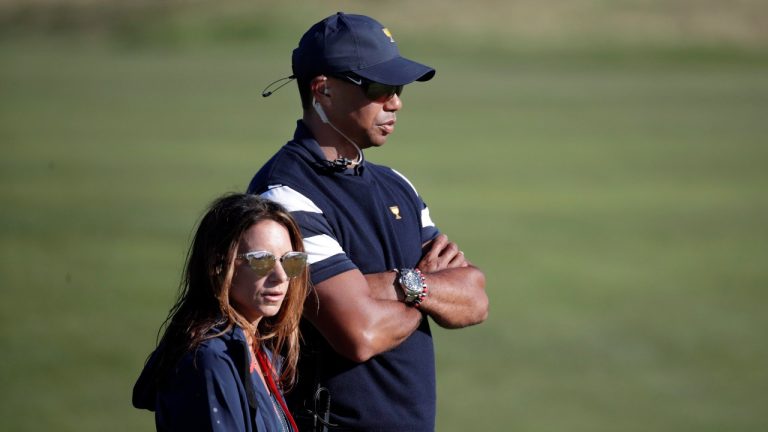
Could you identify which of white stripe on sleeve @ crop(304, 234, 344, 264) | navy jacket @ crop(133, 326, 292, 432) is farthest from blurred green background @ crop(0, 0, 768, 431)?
navy jacket @ crop(133, 326, 292, 432)

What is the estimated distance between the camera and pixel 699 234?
18625 millimetres

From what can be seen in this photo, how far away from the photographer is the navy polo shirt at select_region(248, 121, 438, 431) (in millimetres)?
4152

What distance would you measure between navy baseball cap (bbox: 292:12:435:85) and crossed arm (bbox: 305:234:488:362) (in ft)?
2.31

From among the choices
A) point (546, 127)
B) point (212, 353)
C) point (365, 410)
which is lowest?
point (546, 127)

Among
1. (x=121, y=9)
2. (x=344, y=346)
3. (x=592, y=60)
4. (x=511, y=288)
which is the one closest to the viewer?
(x=344, y=346)

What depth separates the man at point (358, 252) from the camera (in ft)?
13.6

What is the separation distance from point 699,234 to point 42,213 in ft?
32.7

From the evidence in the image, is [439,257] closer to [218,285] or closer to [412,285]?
[412,285]


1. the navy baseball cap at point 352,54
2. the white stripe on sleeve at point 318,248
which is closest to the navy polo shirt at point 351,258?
the white stripe on sleeve at point 318,248

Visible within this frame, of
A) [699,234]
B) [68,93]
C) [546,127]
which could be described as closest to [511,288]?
[699,234]

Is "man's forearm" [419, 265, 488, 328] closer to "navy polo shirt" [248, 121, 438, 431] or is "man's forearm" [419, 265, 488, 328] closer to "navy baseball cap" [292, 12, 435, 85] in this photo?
"navy polo shirt" [248, 121, 438, 431]

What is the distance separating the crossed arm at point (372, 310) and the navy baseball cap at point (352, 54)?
2.31 feet

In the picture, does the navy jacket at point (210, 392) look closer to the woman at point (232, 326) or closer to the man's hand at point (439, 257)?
the woman at point (232, 326)

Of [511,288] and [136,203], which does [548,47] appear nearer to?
[136,203]
